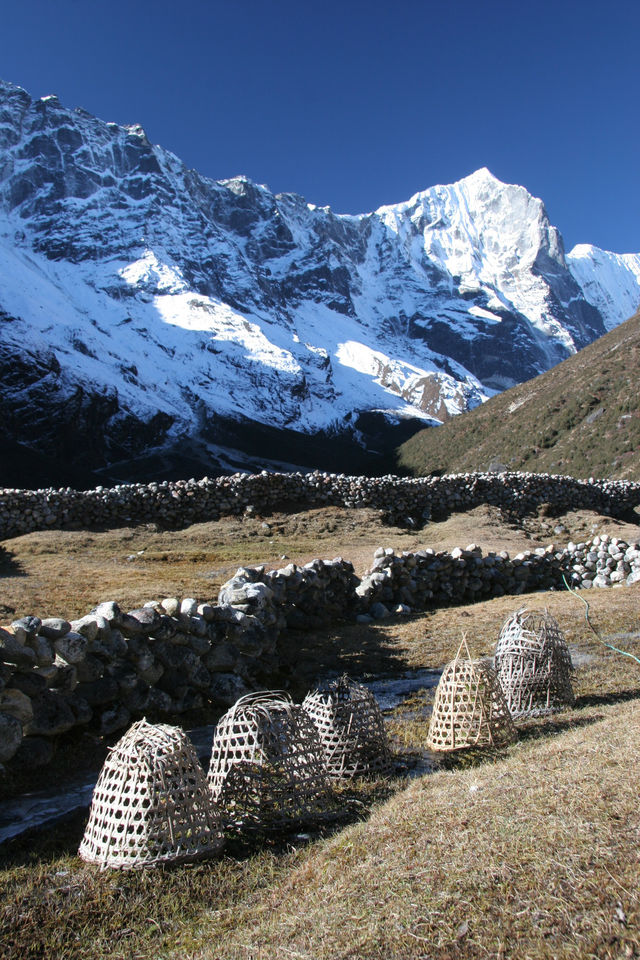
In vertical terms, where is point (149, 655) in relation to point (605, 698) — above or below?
above

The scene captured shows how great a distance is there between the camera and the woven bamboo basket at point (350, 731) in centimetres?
649

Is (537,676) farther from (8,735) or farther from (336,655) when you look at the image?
(8,735)

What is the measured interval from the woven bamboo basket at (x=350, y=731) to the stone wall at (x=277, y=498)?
1899cm

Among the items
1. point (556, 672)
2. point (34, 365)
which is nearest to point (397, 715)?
point (556, 672)

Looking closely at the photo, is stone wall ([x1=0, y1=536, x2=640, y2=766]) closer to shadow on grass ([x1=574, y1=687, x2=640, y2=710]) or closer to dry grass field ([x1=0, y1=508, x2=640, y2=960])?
dry grass field ([x1=0, y1=508, x2=640, y2=960])

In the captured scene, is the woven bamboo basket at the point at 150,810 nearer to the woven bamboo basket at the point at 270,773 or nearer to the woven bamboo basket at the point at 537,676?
the woven bamboo basket at the point at 270,773

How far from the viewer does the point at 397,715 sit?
855cm

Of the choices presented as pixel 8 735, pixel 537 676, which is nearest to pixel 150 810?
pixel 8 735

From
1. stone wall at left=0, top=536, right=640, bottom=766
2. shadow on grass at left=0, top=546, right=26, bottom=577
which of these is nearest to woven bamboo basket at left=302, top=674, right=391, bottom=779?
stone wall at left=0, top=536, right=640, bottom=766

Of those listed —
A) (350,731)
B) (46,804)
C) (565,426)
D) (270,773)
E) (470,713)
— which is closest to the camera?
(270,773)

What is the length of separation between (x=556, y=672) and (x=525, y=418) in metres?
54.0

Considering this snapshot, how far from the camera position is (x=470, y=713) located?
7.14 m

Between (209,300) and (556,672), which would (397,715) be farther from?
(209,300)

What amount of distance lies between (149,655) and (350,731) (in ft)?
8.81
